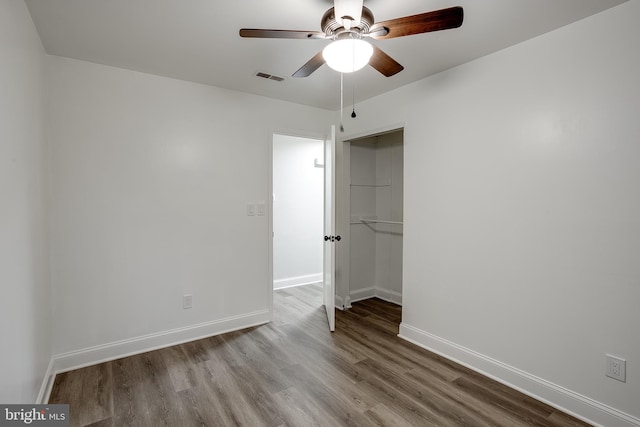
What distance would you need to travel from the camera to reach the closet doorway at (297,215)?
4.77 m

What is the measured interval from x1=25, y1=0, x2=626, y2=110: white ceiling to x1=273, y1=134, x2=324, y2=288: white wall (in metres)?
1.87

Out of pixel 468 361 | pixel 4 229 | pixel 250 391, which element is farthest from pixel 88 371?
pixel 468 361

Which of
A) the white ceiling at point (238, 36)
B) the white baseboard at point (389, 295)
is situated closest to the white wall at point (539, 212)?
the white ceiling at point (238, 36)

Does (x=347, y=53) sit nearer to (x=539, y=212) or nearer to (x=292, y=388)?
(x=539, y=212)

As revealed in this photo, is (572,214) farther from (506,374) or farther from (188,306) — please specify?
(188,306)

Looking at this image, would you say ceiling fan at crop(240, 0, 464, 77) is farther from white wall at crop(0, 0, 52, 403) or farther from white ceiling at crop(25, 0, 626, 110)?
white wall at crop(0, 0, 52, 403)

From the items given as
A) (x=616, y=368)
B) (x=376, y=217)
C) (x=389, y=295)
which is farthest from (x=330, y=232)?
(x=616, y=368)

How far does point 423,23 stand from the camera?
1513 mm

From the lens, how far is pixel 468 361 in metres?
2.59

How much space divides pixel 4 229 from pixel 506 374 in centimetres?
309

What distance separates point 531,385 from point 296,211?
349cm

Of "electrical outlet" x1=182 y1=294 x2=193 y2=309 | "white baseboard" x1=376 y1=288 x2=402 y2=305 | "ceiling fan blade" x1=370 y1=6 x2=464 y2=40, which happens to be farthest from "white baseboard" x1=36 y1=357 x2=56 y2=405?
"white baseboard" x1=376 y1=288 x2=402 y2=305

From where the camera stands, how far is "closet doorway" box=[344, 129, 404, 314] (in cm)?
414

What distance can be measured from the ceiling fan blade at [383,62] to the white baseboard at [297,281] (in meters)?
3.47
